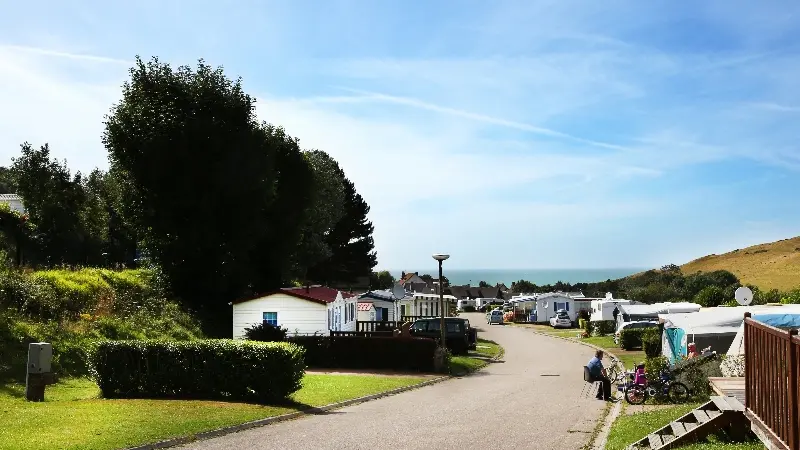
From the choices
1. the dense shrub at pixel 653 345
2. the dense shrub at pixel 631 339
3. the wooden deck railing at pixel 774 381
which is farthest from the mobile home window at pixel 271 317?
the wooden deck railing at pixel 774 381

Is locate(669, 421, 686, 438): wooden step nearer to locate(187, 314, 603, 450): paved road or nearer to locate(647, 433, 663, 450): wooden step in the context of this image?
locate(647, 433, 663, 450): wooden step

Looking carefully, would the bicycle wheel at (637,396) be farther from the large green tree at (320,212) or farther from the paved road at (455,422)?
the large green tree at (320,212)

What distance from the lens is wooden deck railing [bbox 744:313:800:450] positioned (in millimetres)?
8141

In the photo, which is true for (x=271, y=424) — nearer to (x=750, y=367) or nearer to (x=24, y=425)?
(x=24, y=425)

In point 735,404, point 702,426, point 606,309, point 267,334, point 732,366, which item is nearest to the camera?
point 702,426

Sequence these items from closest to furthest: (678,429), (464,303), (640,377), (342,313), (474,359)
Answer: (678,429) → (640,377) → (474,359) → (342,313) → (464,303)

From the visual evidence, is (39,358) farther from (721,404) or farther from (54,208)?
(54,208)

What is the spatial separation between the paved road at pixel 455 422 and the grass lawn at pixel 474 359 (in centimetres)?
415

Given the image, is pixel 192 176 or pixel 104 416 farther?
pixel 192 176

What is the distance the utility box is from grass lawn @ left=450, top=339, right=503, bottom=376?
16.9 metres

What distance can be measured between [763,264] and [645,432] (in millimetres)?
105506

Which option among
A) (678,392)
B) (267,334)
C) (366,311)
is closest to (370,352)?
(267,334)

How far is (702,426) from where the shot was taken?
12.0 metres

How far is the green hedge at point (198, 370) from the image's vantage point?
19.7 metres
